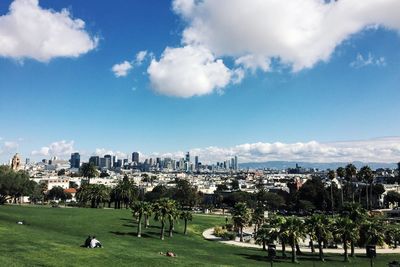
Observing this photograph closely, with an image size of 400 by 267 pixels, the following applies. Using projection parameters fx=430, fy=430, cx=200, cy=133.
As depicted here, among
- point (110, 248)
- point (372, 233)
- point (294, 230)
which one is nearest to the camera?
point (110, 248)

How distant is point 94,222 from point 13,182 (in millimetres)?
43528

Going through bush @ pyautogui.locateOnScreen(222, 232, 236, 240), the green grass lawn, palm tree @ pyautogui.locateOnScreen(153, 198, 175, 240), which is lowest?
bush @ pyautogui.locateOnScreen(222, 232, 236, 240)

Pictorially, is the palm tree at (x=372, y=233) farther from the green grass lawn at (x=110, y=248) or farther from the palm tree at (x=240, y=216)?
the palm tree at (x=240, y=216)

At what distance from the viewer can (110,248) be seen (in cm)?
5150

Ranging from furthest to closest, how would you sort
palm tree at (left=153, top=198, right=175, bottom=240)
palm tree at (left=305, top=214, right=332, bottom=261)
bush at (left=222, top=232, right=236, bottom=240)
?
bush at (left=222, top=232, right=236, bottom=240), palm tree at (left=153, top=198, right=175, bottom=240), palm tree at (left=305, top=214, right=332, bottom=261)

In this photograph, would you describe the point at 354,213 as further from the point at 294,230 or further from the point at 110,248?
the point at 110,248

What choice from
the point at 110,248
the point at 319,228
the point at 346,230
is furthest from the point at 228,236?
Result: the point at 110,248

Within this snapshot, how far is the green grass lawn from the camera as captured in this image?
40.1 m

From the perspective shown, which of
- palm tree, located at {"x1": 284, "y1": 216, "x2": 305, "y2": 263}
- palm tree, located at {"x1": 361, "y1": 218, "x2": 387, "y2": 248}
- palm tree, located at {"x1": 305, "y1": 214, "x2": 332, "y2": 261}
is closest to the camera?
palm tree, located at {"x1": 284, "y1": 216, "x2": 305, "y2": 263}

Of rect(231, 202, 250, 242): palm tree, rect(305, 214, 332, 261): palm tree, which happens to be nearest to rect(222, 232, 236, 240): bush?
rect(231, 202, 250, 242): palm tree

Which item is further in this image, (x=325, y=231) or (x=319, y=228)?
(x=325, y=231)

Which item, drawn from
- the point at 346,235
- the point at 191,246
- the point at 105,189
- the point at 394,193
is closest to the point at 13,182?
the point at 105,189

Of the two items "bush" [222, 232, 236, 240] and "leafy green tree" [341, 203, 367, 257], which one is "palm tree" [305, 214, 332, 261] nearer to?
"leafy green tree" [341, 203, 367, 257]

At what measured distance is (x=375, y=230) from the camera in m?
67.3
